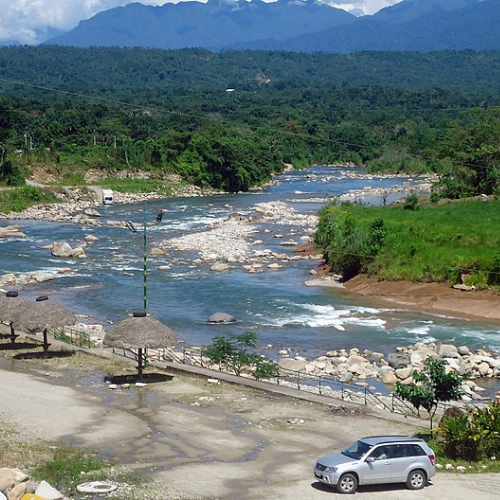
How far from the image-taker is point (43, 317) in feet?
84.9

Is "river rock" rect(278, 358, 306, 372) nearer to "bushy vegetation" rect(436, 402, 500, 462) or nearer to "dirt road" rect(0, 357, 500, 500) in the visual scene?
"dirt road" rect(0, 357, 500, 500)

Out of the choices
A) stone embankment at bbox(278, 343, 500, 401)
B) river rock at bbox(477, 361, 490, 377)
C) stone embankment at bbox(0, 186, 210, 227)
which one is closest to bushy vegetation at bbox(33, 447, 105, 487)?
stone embankment at bbox(278, 343, 500, 401)

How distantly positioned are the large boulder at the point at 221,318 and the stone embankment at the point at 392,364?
466 centimetres

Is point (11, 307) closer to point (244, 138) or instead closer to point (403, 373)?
point (403, 373)

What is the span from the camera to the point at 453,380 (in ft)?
61.0

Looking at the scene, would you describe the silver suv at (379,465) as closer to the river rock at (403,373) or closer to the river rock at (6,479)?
the river rock at (6,479)

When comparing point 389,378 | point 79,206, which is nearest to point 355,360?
point 389,378

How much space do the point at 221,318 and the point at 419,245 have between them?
11873 millimetres

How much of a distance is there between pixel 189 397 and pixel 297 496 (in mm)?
7404

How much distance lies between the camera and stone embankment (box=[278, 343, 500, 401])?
2727 centimetres

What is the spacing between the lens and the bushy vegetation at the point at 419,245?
39781 mm

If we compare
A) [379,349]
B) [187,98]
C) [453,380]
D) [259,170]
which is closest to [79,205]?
[259,170]

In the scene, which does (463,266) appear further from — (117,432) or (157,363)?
(117,432)

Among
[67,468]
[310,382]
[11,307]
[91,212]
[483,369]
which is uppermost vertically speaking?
[11,307]
